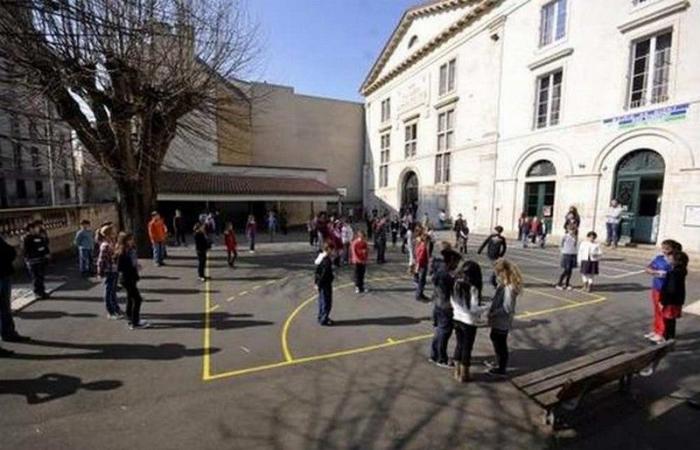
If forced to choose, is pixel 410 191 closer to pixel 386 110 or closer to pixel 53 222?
pixel 386 110

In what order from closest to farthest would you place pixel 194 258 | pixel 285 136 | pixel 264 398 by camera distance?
1. pixel 264 398
2. pixel 194 258
3. pixel 285 136

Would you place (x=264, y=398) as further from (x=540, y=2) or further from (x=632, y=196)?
(x=540, y=2)

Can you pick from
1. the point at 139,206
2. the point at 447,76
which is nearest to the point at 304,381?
the point at 139,206

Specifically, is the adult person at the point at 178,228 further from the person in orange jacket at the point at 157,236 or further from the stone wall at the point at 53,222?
the person in orange jacket at the point at 157,236

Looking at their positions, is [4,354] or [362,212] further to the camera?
[362,212]

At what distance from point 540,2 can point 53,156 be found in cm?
2380

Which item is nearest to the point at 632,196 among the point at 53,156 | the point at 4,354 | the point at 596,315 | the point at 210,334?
the point at 596,315

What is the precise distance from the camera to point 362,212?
4172cm

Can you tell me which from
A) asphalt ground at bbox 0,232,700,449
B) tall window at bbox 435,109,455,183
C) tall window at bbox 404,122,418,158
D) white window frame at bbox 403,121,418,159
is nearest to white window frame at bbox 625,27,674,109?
asphalt ground at bbox 0,232,700,449

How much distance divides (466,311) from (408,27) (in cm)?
3516

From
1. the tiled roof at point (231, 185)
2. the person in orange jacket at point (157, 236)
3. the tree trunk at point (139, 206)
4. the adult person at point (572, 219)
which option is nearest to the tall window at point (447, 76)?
the tiled roof at point (231, 185)

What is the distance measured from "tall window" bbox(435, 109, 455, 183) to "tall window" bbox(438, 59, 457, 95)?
178 centimetres

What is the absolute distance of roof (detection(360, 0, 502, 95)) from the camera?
2506 centimetres

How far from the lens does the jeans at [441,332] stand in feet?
17.4
